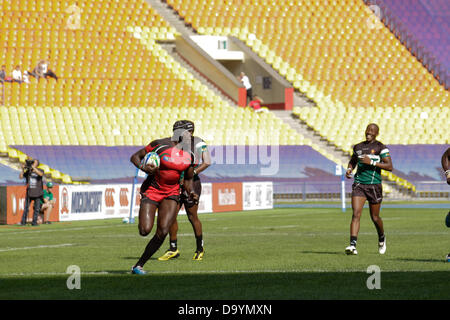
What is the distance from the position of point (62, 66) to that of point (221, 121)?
860 centimetres

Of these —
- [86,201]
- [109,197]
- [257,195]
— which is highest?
[257,195]

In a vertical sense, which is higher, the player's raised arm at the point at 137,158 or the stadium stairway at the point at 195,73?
the stadium stairway at the point at 195,73

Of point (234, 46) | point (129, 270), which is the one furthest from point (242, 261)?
point (234, 46)

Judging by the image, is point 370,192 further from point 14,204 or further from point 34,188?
point 14,204

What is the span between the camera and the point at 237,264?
14.5 metres

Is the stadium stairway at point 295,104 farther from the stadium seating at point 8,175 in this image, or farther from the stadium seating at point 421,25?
the stadium seating at point 8,175

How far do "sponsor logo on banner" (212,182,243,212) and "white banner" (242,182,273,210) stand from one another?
1.23ft

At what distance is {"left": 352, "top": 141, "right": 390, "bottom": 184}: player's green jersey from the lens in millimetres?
16250

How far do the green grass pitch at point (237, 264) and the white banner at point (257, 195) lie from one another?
1237 cm

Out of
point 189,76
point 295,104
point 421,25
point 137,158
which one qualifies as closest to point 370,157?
point 137,158

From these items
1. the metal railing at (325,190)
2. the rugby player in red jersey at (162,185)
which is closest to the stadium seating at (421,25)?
the metal railing at (325,190)

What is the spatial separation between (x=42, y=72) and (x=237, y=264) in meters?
32.3

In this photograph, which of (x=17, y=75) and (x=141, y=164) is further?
(x=17, y=75)

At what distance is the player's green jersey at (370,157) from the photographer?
1625cm
